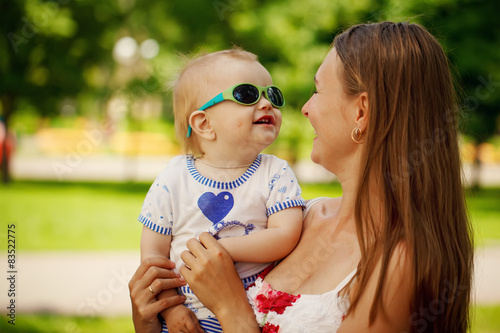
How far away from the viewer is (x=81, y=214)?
35.4 ft

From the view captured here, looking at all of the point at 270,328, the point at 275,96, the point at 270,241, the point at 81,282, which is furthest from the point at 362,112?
the point at 81,282

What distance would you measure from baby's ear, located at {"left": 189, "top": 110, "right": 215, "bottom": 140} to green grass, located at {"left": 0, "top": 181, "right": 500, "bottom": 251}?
202 inches

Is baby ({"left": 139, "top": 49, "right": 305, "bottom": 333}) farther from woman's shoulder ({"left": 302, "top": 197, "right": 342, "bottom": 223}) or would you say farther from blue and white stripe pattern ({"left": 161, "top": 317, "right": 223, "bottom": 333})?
woman's shoulder ({"left": 302, "top": 197, "right": 342, "bottom": 223})

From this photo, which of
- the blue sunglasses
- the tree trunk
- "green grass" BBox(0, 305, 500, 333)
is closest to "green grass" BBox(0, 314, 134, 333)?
"green grass" BBox(0, 305, 500, 333)

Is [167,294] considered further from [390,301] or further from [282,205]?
[390,301]

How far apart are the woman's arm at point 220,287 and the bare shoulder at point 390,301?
1.21 feet

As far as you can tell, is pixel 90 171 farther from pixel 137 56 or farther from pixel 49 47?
pixel 49 47

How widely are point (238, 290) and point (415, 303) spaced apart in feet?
2.06

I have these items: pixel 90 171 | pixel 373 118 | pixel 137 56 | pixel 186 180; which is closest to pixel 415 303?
pixel 373 118

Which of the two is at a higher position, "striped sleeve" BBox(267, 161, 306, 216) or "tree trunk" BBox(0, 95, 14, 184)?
"tree trunk" BBox(0, 95, 14, 184)

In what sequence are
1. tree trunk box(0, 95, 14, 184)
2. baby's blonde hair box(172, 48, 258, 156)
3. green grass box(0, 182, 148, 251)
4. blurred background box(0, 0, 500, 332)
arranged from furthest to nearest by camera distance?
tree trunk box(0, 95, 14, 184), green grass box(0, 182, 148, 251), blurred background box(0, 0, 500, 332), baby's blonde hair box(172, 48, 258, 156)

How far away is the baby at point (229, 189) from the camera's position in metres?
1.89

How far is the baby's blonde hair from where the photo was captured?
2.05 meters

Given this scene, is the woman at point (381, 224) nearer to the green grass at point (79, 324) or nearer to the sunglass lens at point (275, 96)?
the sunglass lens at point (275, 96)
